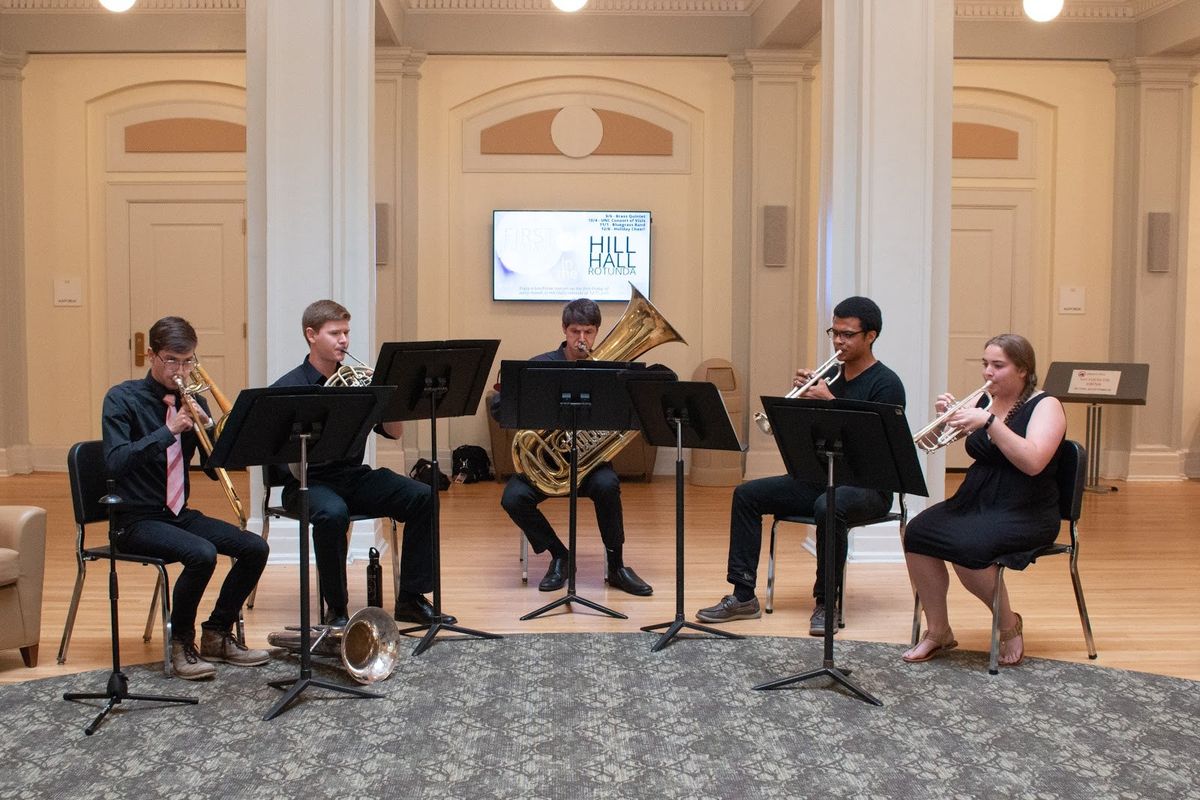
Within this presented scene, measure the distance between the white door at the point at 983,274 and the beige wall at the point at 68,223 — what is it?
5.94 metres

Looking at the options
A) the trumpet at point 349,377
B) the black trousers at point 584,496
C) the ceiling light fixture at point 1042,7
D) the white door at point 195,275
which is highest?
the ceiling light fixture at point 1042,7

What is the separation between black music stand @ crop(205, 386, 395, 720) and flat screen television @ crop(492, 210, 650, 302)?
5386 millimetres

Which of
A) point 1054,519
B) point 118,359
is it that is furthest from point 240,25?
point 1054,519

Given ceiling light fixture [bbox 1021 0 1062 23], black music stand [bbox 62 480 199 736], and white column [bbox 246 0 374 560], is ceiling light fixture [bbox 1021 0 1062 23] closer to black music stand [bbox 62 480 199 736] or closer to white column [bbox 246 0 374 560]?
white column [bbox 246 0 374 560]

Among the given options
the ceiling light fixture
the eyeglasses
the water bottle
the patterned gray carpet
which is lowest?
the patterned gray carpet

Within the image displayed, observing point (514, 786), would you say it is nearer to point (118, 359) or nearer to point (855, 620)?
point (855, 620)

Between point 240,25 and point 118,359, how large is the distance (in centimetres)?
284

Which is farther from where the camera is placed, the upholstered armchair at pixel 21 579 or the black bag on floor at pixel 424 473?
the black bag on floor at pixel 424 473

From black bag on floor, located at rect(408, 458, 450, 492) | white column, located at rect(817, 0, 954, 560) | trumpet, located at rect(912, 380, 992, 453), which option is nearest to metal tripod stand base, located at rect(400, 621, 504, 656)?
trumpet, located at rect(912, 380, 992, 453)

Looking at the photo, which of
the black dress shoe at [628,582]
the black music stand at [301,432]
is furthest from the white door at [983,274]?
the black music stand at [301,432]

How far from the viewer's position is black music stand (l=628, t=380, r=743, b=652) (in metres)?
A: 4.17

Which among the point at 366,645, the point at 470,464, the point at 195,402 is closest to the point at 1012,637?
the point at 366,645

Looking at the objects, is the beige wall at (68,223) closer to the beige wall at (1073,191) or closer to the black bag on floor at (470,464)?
the black bag on floor at (470,464)

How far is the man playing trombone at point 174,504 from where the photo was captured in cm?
387
